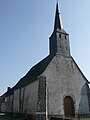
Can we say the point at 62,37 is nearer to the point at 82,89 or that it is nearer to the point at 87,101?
the point at 82,89

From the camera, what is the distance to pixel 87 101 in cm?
2181

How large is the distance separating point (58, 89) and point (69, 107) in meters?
2.91

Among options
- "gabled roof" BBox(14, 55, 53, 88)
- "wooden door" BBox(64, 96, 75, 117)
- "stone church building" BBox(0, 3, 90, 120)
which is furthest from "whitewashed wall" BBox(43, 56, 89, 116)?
"gabled roof" BBox(14, 55, 53, 88)

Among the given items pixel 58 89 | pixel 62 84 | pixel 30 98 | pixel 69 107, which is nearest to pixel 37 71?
pixel 30 98

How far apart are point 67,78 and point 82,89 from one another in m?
2.77

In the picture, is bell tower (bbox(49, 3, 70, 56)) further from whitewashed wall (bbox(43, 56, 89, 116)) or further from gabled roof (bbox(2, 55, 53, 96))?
gabled roof (bbox(2, 55, 53, 96))

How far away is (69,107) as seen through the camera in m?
20.8

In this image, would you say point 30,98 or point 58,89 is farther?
point 30,98

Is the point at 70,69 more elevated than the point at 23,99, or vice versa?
the point at 70,69

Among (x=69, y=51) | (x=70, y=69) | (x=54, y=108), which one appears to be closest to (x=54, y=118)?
(x=54, y=108)

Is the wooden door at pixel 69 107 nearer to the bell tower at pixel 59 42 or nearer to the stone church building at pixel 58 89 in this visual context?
the stone church building at pixel 58 89

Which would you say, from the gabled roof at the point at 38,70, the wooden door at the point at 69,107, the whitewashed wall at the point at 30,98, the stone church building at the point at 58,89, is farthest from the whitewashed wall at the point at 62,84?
the whitewashed wall at the point at 30,98

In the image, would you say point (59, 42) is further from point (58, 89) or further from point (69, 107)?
point (69, 107)

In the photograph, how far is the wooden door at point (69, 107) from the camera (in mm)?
20442
